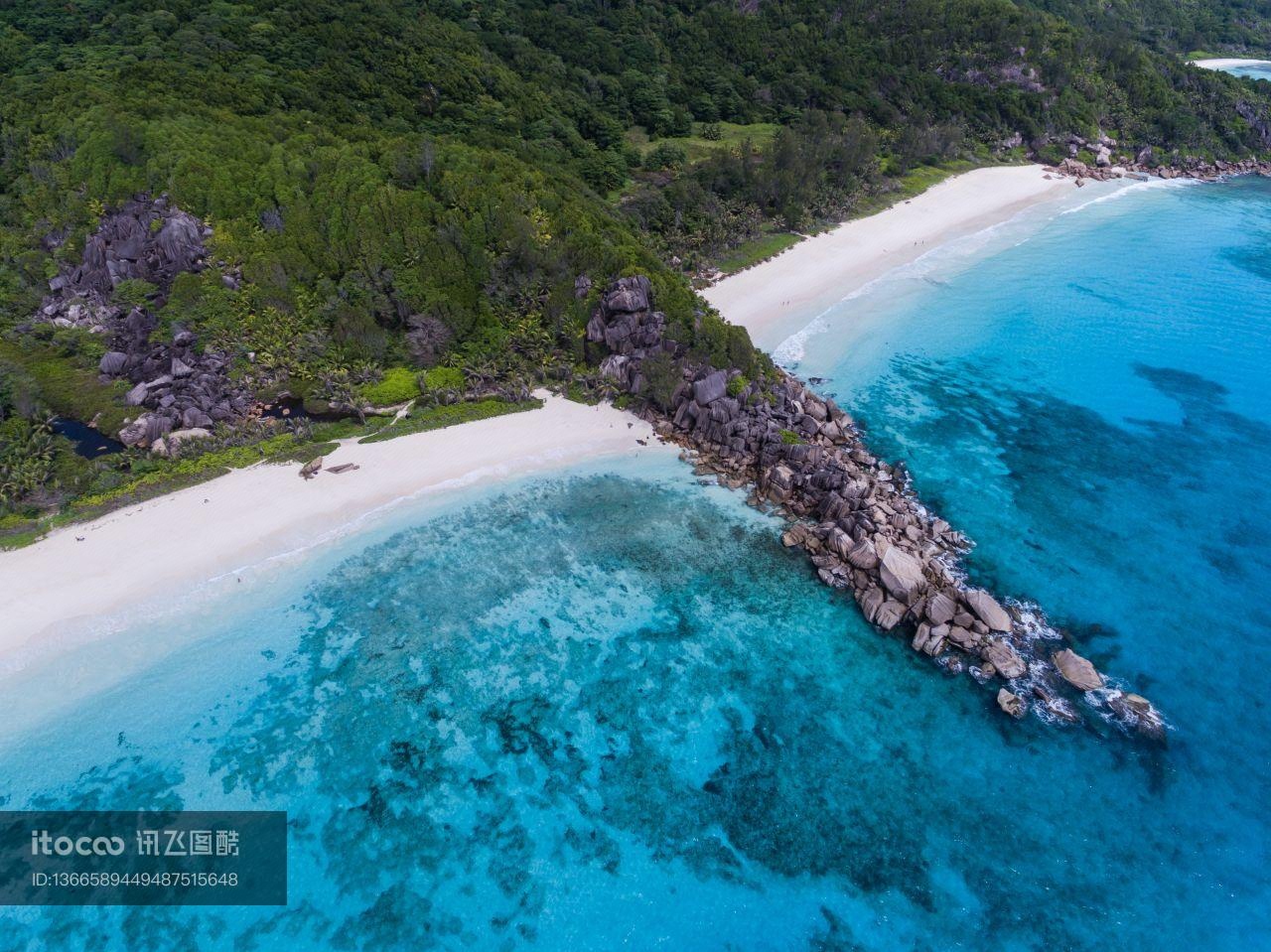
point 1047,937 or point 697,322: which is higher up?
point 697,322

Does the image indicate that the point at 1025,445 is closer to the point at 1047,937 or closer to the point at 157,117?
the point at 1047,937

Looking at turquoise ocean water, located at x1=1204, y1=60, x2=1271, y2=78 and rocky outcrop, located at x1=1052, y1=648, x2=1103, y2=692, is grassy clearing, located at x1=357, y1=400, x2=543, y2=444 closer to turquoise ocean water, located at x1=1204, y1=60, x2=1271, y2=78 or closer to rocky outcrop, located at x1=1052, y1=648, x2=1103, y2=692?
rocky outcrop, located at x1=1052, y1=648, x2=1103, y2=692

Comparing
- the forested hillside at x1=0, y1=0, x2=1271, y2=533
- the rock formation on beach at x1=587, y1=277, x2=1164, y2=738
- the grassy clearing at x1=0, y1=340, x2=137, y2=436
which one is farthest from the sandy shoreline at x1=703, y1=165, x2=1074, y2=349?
the grassy clearing at x1=0, y1=340, x2=137, y2=436

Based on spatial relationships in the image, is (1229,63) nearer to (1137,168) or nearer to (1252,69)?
(1252,69)

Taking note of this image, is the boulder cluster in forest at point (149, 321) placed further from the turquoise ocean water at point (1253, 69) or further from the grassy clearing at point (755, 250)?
the turquoise ocean water at point (1253, 69)

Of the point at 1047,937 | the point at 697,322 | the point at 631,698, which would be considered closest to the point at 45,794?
the point at 631,698

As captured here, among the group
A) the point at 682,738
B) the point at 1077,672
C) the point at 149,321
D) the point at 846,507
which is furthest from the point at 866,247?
the point at 149,321
